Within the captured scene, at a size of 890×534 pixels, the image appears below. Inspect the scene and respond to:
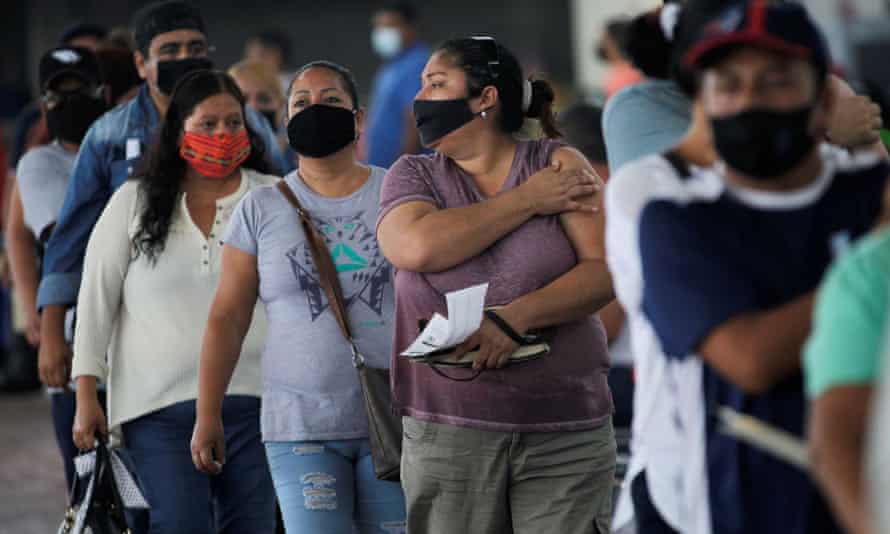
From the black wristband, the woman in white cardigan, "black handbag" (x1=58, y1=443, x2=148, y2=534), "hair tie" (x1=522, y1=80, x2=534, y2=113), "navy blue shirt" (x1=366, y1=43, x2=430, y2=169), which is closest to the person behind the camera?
the black wristband

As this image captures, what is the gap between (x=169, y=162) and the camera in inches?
221

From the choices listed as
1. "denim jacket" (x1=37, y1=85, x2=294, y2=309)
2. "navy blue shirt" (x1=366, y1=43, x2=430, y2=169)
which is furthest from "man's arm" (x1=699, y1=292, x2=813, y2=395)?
"navy blue shirt" (x1=366, y1=43, x2=430, y2=169)

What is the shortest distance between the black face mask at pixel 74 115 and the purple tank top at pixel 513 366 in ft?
9.32

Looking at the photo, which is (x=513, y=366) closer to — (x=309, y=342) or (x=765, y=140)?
(x=309, y=342)

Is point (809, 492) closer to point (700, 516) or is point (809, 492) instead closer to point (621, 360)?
point (700, 516)

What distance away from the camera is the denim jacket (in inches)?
238

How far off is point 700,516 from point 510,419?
1182 mm

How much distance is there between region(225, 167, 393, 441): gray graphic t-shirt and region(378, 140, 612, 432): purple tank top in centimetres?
47

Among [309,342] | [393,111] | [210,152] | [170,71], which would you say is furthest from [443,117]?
[393,111]

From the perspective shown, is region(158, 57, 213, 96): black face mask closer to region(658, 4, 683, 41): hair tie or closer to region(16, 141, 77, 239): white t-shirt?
region(16, 141, 77, 239): white t-shirt

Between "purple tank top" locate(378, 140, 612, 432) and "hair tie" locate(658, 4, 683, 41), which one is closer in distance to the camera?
"hair tie" locate(658, 4, 683, 41)

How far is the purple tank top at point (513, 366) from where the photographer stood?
169 inches

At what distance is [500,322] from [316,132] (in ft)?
3.75

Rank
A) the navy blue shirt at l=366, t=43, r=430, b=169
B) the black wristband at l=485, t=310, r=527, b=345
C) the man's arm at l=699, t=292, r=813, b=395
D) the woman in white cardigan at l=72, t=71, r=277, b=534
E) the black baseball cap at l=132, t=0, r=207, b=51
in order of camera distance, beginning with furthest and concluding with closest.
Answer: the navy blue shirt at l=366, t=43, r=430, b=169
the black baseball cap at l=132, t=0, r=207, b=51
the woman in white cardigan at l=72, t=71, r=277, b=534
the black wristband at l=485, t=310, r=527, b=345
the man's arm at l=699, t=292, r=813, b=395
